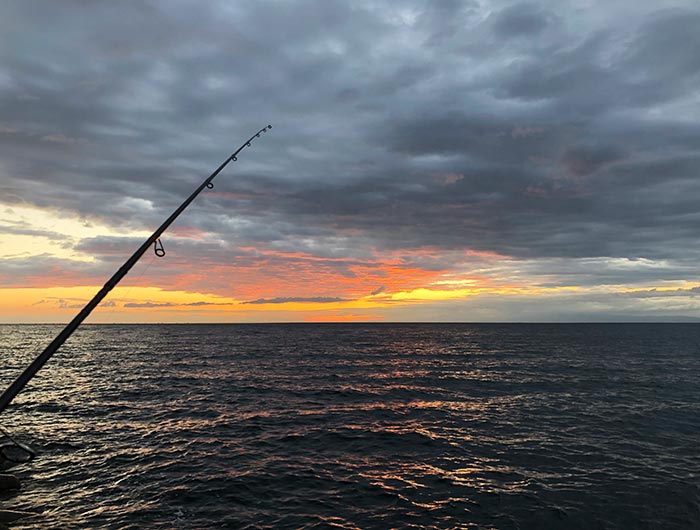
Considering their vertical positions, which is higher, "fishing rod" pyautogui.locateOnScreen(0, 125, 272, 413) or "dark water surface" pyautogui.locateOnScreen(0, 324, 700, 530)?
"fishing rod" pyautogui.locateOnScreen(0, 125, 272, 413)

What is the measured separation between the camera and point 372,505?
600 inches

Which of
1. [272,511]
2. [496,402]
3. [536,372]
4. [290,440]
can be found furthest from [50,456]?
[536,372]

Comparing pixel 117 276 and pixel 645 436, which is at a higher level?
pixel 117 276

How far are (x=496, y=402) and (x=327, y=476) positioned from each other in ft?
66.4

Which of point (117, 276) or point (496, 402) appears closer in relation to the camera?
point (117, 276)

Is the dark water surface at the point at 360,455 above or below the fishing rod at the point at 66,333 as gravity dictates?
below

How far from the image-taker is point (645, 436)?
79.4ft

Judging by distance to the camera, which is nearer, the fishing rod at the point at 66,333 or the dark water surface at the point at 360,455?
the fishing rod at the point at 66,333

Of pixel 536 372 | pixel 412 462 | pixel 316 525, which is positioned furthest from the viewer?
pixel 536 372

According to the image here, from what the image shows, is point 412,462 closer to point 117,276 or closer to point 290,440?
point 290,440

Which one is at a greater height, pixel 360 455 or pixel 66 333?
pixel 66 333

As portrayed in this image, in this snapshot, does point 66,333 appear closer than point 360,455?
Yes

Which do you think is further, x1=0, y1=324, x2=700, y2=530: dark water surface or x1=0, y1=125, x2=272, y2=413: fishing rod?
x1=0, y1=324, x2=700, y2=530: dark water surface

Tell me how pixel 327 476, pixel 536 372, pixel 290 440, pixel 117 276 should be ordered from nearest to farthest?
pixel 117 276, pixel 327 476, pixel 290 440, pixel 536 372
